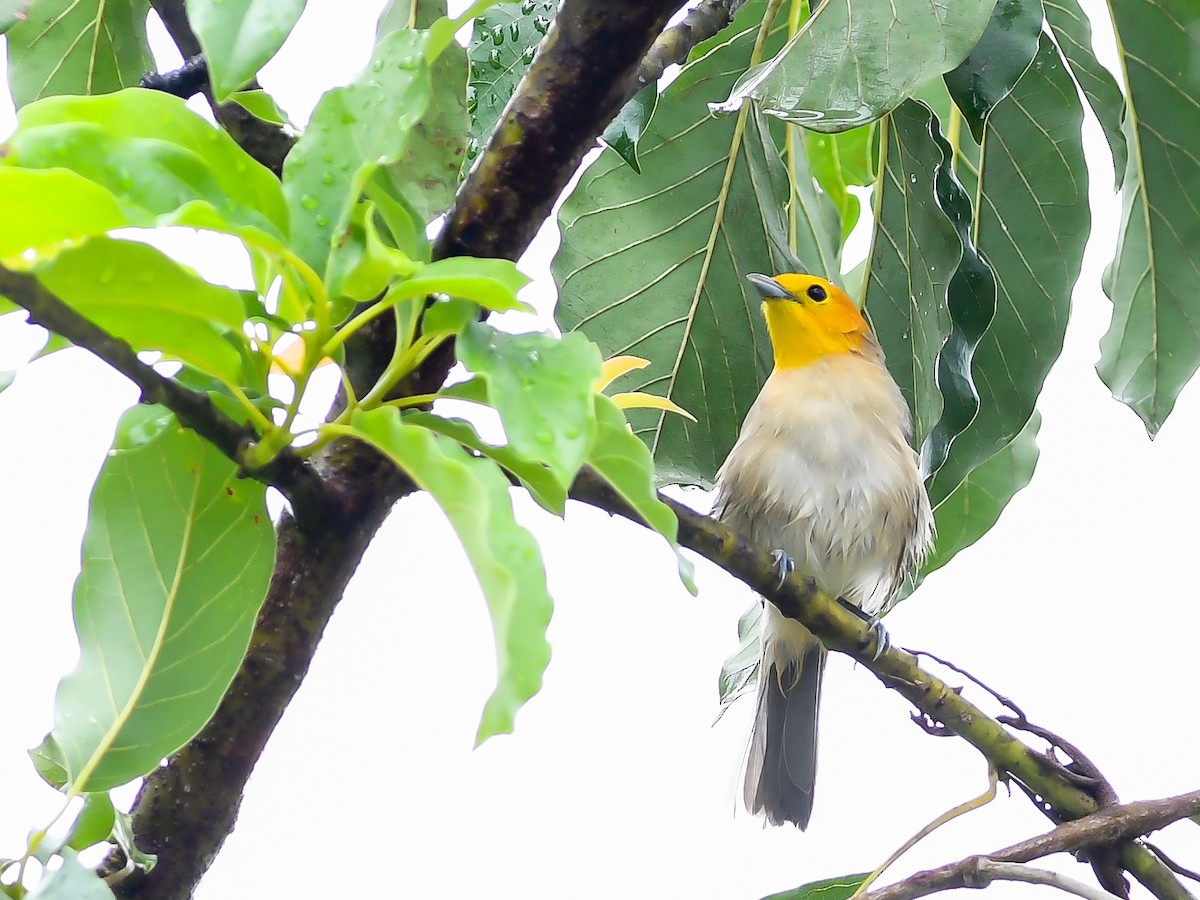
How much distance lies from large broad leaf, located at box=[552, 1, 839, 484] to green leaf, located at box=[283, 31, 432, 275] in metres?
0.84

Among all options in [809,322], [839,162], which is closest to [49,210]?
[839,162]

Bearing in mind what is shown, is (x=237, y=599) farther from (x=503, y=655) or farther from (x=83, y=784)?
(x=503, y=655)

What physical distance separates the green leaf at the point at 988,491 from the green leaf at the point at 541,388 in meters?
1.09

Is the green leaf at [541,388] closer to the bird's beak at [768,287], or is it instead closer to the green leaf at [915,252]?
the green leaf at [915,252]

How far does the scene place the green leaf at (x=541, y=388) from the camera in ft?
1.69

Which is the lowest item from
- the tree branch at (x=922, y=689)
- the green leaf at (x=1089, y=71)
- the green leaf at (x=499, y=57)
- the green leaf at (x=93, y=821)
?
the green leaf at (x=93, y=821)

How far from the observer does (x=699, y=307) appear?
148 centimetres

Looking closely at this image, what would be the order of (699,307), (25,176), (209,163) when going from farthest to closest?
1. (699,307)
2. (209,163)
3. (25,176)

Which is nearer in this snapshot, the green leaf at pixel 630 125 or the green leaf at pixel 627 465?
the green leaf at pixel 627 465

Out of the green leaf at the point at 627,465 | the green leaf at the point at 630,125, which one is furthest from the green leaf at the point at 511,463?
the green leaf at the point at 630,125

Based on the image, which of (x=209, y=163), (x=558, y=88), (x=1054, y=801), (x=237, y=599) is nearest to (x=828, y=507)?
(x=1054, y=801)

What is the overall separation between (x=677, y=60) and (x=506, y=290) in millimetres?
501

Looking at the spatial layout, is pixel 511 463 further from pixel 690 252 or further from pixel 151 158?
pixel 690 252

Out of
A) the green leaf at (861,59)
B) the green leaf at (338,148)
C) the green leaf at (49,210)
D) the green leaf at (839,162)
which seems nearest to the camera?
the green leaf at (49,210)
